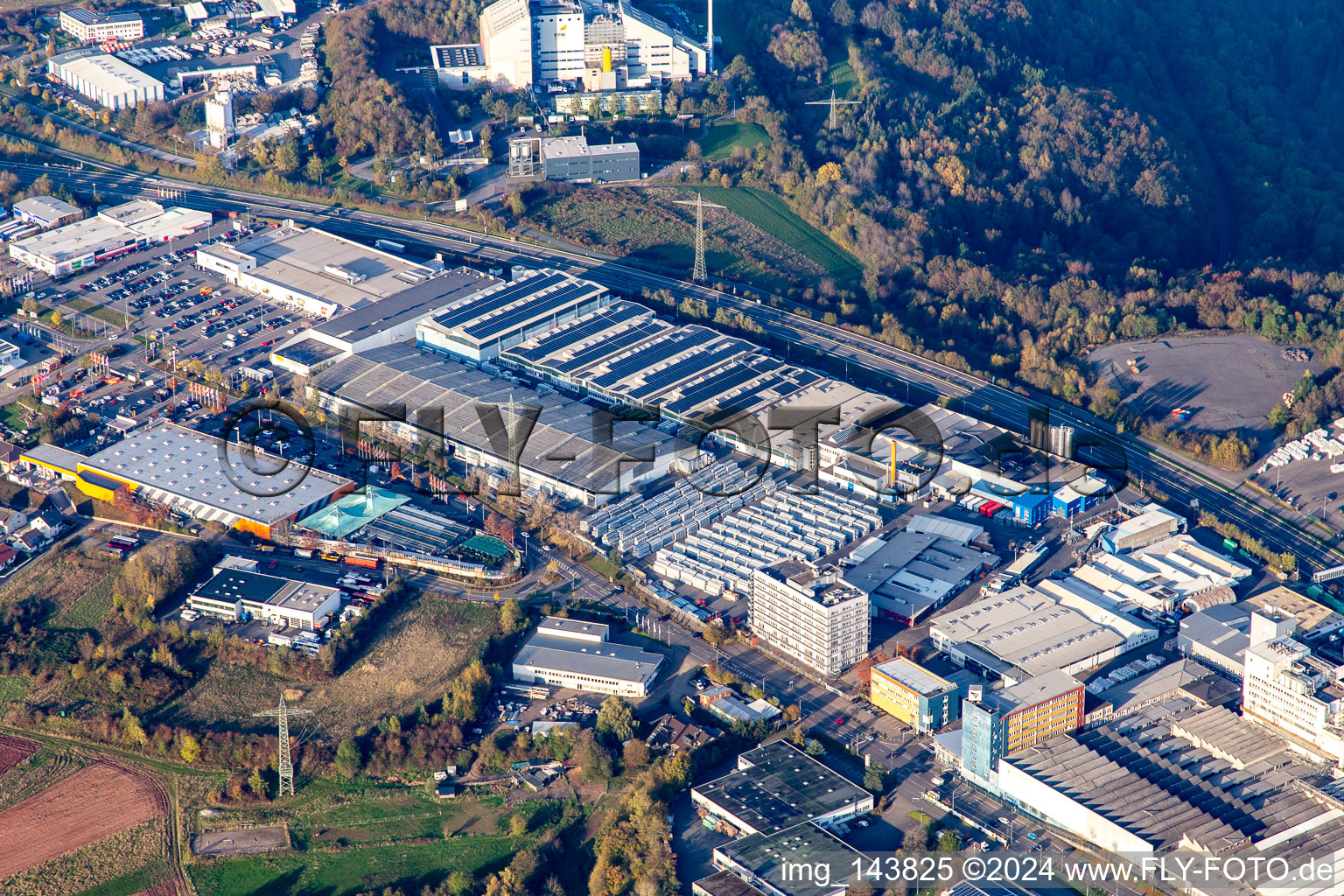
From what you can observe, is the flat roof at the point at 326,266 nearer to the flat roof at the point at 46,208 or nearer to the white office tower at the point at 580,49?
the flat roof at the point at 46,208

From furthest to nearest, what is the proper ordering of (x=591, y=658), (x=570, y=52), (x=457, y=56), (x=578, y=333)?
(x=457, y=56) < (x=570, y=52) < (x=578, y=333) < (x=591, y=658)

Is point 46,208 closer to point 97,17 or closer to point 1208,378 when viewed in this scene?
point 97,17

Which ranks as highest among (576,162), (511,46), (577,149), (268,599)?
(511,46)

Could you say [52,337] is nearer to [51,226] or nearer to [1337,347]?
[51,226]

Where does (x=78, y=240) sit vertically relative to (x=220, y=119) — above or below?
below

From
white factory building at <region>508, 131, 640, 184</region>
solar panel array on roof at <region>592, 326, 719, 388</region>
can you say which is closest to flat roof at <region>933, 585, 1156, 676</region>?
solar panel array on roof at <region>592, 326, 719, 388</region>

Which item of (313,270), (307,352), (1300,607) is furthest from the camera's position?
(313,270)

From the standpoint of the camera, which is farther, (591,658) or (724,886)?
(591,658)

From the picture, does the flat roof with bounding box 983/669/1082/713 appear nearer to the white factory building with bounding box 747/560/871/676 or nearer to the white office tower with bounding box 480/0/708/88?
the white factory building with bounding box 747/560/871/676

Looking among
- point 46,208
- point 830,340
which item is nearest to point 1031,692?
point 830,340
